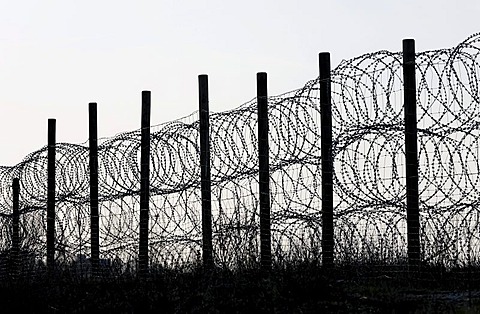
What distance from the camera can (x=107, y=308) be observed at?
11.6m

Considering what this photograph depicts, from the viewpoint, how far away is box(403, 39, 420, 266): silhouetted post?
12.3 m

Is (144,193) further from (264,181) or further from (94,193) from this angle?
(264,181)

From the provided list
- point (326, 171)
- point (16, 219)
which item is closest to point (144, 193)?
point (326, 171)

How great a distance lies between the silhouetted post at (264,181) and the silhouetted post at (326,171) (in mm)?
926

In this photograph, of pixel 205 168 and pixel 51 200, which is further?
pixel 51 200

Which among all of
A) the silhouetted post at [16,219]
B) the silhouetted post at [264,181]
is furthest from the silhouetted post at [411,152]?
the silhouetted post at [16,219]

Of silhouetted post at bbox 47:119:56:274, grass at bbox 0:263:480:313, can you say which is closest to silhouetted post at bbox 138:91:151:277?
grass at bbox 0:263:480:313

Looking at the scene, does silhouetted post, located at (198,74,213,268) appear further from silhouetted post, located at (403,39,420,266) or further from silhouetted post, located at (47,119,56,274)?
silhouetted post, located at (47,119,56,274)

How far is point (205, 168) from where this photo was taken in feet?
49.9

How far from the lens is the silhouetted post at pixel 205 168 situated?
48.9 feet

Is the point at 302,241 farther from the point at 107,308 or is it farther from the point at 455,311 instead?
the point at 455,311

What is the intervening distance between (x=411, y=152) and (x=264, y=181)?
2.33m

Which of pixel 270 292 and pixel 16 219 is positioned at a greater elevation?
pixel 16 219

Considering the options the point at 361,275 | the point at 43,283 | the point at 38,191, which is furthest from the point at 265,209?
the point at 38,191
